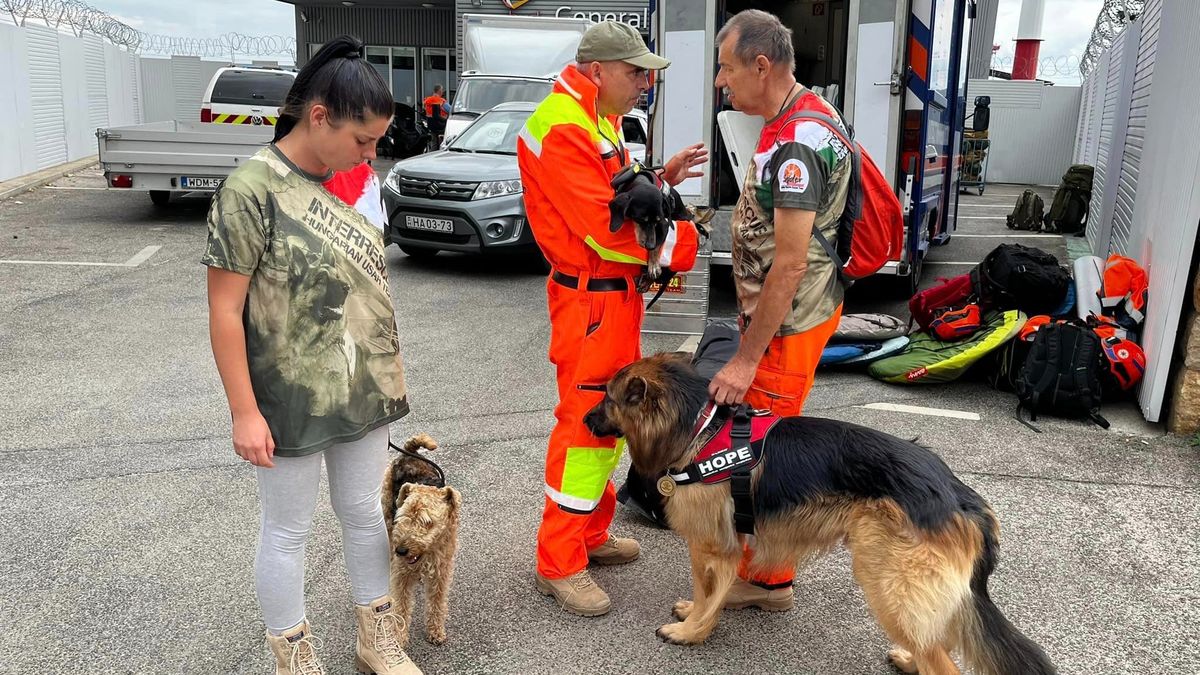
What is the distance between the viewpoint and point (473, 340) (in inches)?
268

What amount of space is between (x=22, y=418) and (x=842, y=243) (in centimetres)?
485

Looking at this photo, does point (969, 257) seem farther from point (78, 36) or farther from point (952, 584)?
point (78, 36)

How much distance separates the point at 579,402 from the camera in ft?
9.68

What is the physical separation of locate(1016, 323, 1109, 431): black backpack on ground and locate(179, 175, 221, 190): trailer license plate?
10.1 m

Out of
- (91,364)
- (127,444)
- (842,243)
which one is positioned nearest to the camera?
(842,243)

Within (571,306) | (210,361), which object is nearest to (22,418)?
(210,361)

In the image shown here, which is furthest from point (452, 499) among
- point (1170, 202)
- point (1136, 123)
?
point (1136, 123)

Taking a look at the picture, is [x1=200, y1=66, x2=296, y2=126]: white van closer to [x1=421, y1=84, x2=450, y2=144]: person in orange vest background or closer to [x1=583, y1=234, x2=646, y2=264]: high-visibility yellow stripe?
[x1=421, y1=84, x2=450, y2=144]: person in orange vest background

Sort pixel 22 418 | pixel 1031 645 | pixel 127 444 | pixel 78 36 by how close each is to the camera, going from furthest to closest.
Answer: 1. pixel 78 36
2. pixel 22 418
3. pixel 127 444
4. pixel 1031 645

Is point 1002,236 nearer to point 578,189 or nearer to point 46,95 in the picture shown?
point 578,189

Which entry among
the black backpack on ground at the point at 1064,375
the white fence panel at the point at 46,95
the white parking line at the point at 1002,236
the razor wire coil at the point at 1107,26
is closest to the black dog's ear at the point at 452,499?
the black backpack on ground at the point at 1064,375

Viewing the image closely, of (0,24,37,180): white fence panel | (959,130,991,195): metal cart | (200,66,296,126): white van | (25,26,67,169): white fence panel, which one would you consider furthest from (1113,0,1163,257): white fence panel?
(25,26,67,169): white fence panel

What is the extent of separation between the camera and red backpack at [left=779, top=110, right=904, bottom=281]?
2.79m

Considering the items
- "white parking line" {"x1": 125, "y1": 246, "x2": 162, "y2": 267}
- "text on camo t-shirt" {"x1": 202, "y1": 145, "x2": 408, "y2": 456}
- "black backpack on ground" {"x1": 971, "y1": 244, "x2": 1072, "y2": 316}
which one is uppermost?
"text on camo t-shirt" {"x1": 202, "y1": 145, "x2": 408, "y2": 456}
